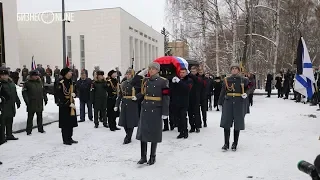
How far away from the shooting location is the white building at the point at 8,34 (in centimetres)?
2314

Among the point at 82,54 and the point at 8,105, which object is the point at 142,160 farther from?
the point at 82,54

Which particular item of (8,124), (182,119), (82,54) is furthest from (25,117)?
(82,54)

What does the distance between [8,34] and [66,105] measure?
18311mm

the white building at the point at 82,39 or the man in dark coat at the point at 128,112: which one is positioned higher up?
the white building at the point at 82,39

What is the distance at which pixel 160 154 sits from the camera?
7.11 meters

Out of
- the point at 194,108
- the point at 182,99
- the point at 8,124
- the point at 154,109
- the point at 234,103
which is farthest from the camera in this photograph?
the point at 194,108

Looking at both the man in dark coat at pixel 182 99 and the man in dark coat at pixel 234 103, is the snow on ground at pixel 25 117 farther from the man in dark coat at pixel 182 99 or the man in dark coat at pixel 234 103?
the man in dark coat at pixel 234 103

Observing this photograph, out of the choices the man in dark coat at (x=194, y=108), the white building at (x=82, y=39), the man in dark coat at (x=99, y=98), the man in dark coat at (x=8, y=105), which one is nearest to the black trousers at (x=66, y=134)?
the man in dark coat at (x=8, y=105)

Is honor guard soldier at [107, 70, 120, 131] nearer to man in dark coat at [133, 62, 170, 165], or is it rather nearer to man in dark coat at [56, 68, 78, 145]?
man in dark coat at [56, 68, 78, 145]

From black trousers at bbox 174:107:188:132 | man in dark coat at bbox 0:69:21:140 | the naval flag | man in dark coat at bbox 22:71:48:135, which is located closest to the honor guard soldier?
man in dark coat at bbox 22:71:48:135

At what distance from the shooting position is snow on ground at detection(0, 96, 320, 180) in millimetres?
5746

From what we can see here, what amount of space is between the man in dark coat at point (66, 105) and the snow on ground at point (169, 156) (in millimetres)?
388

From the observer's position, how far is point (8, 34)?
23969 millimetres

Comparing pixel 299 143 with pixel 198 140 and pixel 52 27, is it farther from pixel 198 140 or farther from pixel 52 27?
pixel 52 27
